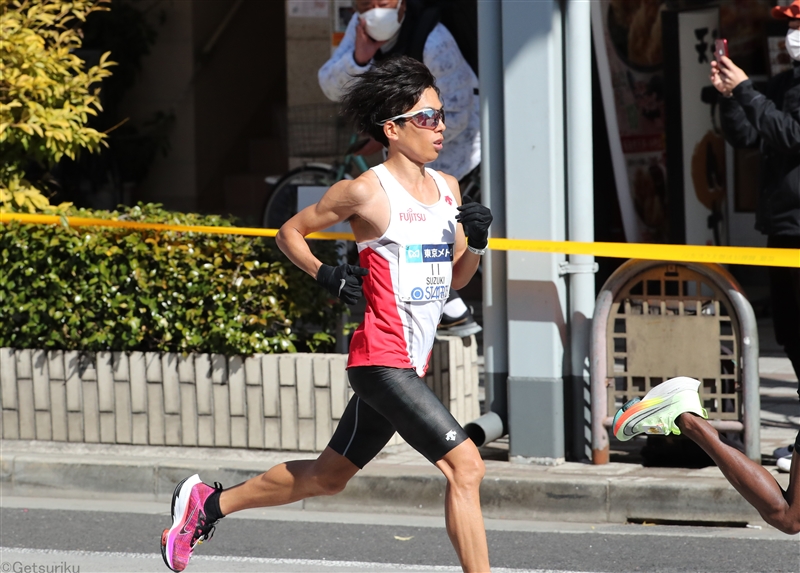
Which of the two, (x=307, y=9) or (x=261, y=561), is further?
(x=307, y=9)

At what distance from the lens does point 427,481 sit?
20.5 ft

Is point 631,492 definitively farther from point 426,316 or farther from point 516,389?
point 426,316

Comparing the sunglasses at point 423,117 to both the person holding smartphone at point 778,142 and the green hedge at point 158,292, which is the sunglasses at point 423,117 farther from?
the green hedge at point 158,292

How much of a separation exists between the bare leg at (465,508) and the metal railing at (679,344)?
2.14 meters

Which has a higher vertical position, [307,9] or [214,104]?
[307,9]

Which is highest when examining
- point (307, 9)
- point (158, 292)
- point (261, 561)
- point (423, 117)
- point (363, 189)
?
point (307, 9)

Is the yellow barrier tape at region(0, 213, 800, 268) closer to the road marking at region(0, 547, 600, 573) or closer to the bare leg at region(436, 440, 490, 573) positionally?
the road marking at region(0, 547, 600, 573)

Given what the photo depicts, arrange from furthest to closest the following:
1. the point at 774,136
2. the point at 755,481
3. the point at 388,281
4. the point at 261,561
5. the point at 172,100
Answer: the point at 172,100 → the point at 774,136 → the point at 261,561 → the point at 388,281 → the point at 755,481

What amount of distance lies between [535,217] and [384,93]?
192 centimetres

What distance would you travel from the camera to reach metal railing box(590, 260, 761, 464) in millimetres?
6145

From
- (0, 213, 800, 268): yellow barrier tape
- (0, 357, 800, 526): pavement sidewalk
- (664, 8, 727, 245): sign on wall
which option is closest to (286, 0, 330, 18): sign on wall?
(664, 8, 727, 245): sign on wall

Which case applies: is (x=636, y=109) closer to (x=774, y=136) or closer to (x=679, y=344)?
(x=774, y=136)

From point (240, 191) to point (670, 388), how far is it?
31.5ft

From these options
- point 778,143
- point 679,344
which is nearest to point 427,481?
point 679,344
